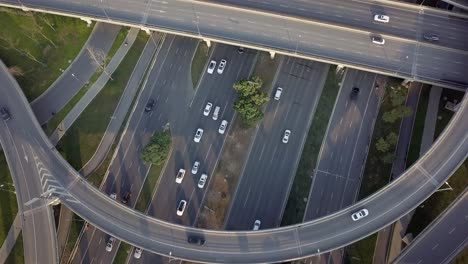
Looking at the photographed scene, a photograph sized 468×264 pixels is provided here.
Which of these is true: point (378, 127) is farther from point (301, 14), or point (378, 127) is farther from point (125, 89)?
point (125, 89)

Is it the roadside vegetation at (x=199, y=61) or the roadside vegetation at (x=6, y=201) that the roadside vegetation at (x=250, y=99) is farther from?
the roadside vegetation at (x=6, y=201)

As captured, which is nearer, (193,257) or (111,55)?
(193,257)

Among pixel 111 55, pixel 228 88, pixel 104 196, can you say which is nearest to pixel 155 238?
pixel 104 196

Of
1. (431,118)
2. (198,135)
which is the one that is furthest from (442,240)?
(198,135)

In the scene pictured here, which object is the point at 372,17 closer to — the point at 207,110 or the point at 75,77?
the point at 207,110

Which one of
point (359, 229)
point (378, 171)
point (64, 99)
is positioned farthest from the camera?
point (64, 99)

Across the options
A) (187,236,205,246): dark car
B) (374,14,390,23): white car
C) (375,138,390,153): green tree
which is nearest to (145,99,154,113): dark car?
(187,236,205,246): dark car

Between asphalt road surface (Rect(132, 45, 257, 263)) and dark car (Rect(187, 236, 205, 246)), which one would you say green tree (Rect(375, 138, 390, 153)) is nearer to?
asphalt road surface (Rect(132, 45, 257, 263))

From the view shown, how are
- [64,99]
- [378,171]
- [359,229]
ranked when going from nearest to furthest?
[359,229] < [378,171] < [64,99]

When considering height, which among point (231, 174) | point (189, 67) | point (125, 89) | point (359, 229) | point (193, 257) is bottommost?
point (193, 257)
